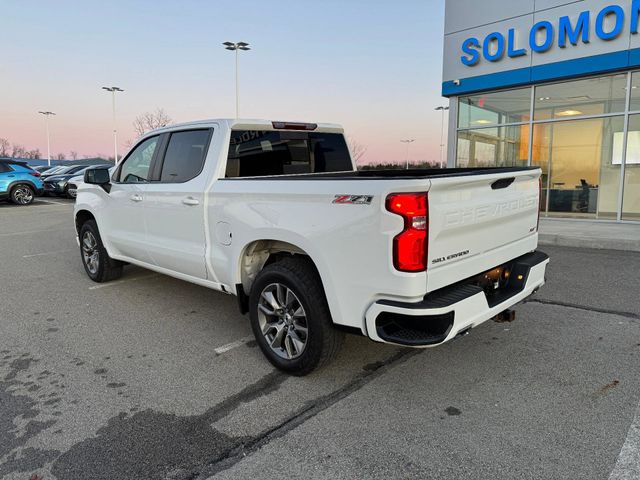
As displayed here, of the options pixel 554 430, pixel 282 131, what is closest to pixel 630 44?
pixel 282 131

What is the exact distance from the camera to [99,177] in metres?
5.45

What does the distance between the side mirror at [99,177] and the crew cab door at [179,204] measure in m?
0.94

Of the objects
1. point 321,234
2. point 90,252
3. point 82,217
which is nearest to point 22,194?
point 82,217

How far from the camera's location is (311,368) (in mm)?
3352

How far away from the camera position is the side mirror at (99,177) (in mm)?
5414

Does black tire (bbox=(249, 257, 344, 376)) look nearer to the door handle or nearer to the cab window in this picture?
the door handle

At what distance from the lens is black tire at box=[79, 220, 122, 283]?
20.0 feet

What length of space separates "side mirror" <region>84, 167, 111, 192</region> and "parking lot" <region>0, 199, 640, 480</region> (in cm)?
144

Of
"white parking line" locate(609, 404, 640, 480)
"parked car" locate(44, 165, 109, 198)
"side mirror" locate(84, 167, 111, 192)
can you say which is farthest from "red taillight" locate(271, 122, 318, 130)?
"parked car" locate(44, 165, 109, 198)

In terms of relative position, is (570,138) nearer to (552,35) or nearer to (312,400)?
(552,35)

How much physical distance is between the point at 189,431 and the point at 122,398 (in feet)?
2.34

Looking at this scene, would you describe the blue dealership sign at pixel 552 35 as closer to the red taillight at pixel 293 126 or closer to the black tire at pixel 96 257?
the red taillight at pixel 293 126

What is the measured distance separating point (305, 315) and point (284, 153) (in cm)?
193

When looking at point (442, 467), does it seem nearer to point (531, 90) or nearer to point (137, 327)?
point (137, 327)
